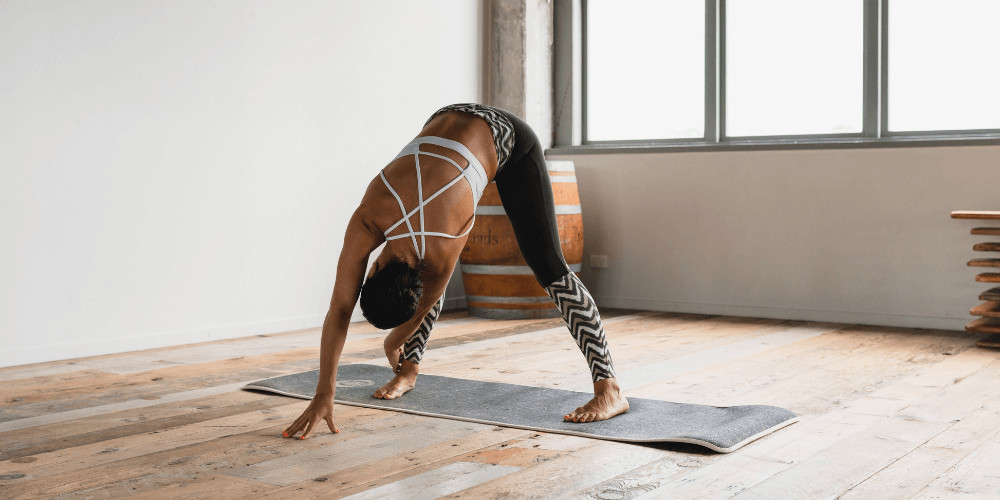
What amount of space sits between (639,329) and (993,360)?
1.56 metres

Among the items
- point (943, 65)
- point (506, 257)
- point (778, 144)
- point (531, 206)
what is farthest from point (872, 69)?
point (531, 206)

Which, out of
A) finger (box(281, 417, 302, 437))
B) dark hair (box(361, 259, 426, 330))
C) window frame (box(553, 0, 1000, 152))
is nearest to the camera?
dark hair (box(361, 259, 426, 330))

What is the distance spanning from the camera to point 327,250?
482cm

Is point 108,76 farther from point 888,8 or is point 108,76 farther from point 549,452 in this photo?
point 888,8

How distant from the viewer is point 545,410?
2.81m

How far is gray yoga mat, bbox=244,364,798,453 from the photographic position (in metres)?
2.48

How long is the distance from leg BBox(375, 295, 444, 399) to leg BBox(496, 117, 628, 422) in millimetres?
471

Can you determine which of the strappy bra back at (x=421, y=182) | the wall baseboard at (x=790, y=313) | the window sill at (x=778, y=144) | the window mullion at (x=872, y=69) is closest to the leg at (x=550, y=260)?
the strappy bra back at (x=421, y=182)

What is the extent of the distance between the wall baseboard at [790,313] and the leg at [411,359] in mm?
2625

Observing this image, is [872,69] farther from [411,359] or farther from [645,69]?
[411,359]

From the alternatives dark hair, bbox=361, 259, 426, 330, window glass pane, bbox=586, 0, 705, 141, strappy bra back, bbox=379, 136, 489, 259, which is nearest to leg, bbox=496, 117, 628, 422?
strappy bra back, bbox=379, 136, 489, 259

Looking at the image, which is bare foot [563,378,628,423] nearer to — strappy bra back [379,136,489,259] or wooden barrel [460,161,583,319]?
strappy bra back [379,136,489,259]

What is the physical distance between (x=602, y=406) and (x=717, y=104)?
312cm

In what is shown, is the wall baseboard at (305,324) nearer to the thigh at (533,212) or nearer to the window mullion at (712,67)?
the window mullion at (712,67)
